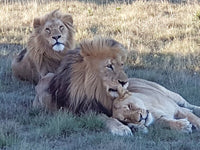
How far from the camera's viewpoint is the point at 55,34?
6.44 metres

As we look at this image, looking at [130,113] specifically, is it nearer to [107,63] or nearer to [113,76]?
[113,76]

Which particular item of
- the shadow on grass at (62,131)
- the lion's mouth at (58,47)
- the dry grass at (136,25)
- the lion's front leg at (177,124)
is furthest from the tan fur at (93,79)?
the dry grass at (136,25)

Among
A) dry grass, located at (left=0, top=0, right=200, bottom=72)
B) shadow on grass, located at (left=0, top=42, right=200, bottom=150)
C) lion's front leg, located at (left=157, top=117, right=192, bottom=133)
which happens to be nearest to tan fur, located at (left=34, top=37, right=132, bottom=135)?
shadow on grass, located at (left=0, top=42, right=200, bottom=150)

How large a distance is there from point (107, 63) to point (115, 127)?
0.59 meters

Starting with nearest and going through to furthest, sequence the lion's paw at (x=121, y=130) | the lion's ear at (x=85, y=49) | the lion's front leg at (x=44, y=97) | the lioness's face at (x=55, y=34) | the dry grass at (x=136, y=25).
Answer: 1. the lion's paw at (x=121, y=130)
2. the lion's ear at (x=85, y=49)
3. the lion's front leg at (x=44, y=97)
4. the lioness's face at (x=55, y=34)
5. the dry grass at (x=136, y=25)

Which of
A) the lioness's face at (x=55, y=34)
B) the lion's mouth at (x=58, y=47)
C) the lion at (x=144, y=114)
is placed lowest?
the lion at (x=144, y=114)

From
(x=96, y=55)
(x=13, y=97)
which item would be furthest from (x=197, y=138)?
(x=13, y=97)

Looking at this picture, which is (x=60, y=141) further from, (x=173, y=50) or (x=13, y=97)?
Result: (x=173, y=50)

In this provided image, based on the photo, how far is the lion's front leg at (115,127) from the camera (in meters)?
4.79

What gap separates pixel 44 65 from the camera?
6742mm

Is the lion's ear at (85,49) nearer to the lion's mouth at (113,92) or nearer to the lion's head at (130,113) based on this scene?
the lion's mouth at (113,92)

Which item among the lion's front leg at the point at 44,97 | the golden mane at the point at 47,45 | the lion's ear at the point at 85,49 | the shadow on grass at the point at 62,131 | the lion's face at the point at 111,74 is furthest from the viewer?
the golden mane at the point at 47,45

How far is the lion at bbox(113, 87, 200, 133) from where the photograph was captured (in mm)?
4910

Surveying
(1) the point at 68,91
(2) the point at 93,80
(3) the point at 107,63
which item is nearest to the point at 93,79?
(2) the point at 93,80
